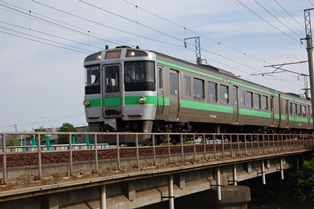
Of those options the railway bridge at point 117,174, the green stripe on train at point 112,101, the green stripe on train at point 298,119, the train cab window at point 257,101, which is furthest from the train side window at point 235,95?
the green stripe on train at point 298,119

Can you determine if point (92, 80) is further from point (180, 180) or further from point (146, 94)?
point (180, 180)

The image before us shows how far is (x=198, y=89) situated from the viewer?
21.1m

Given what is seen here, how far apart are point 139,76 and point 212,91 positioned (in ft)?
20.5

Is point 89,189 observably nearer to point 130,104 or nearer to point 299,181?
point 130,104

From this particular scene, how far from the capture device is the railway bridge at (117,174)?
29.3 ft

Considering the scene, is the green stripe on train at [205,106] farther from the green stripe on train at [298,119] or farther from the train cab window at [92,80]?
the green stripe on train at [298,119]

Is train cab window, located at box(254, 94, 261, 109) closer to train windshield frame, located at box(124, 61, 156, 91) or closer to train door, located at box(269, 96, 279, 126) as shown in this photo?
train door, located at box(269, 96, 279, 126)

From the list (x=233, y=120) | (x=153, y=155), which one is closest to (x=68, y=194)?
(x=153, y=155)

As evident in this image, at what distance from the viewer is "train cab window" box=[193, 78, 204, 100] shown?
20.7 meters

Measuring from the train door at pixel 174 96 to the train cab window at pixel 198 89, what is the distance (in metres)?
1.80

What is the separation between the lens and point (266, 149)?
2520cm

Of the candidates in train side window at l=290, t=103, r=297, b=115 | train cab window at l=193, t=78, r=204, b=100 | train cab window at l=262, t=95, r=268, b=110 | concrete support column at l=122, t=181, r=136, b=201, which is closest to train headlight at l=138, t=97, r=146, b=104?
train cab window at l=193, t=78, r=204, b=100

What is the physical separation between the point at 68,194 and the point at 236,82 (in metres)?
17.3

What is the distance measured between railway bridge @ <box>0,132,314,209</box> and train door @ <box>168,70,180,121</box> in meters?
1.63
